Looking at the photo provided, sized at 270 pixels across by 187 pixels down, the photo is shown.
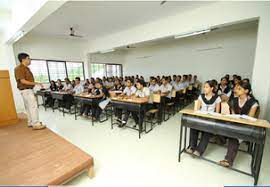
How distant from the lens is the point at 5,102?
2.95 metres

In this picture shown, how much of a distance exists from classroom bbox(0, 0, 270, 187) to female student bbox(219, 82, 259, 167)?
0.6 inches

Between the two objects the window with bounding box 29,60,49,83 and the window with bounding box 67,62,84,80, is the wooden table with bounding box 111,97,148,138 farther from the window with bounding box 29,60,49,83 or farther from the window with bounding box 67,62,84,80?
the window with bounding box 67,62,84,80

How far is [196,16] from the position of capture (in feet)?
12.5

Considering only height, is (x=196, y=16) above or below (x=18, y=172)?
above

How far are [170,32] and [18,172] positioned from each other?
4891 mm

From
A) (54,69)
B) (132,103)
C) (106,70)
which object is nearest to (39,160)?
(132,103)

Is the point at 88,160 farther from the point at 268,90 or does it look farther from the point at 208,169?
the point at 268,90

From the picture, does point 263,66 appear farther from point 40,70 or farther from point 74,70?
point 40,70

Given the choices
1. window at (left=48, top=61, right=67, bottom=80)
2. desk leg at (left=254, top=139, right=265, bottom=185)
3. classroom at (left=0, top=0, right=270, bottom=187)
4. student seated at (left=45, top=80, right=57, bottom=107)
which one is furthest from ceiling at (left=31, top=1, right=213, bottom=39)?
desk leg at (left=254, top=139, right=265, bottom=185)

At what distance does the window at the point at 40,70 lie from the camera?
6.12 meters

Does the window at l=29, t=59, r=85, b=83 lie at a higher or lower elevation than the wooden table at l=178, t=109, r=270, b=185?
higher

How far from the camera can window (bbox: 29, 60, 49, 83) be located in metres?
6.12

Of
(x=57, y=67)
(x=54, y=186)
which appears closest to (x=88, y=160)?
(x=54, y=186)

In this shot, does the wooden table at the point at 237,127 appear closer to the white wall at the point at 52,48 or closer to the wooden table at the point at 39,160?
the wooden table at the point at 39,160
